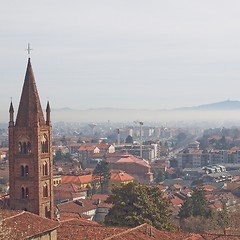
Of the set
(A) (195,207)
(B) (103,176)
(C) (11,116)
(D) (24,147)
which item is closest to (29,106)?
(C) (11,116)

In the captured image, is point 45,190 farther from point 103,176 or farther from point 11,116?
point 103,176

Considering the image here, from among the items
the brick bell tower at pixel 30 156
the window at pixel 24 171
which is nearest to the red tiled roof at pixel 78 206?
the brick bell tower at pixel 30 156

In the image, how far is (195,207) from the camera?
40.8 metres

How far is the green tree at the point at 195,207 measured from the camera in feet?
132

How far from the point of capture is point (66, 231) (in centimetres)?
2409

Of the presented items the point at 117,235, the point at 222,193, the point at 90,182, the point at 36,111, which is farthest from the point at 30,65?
the point at 90,182

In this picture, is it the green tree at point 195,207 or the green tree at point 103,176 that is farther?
the green tree at point 103,176

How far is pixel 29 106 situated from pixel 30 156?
284 cm

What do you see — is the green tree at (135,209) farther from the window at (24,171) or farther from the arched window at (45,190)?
the window at (24,171)

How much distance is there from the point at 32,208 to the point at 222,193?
3140 cm

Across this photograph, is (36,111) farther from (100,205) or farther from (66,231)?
(100,205)

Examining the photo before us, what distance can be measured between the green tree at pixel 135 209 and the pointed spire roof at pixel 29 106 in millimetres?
6171

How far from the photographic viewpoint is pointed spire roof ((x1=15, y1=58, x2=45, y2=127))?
31.4m

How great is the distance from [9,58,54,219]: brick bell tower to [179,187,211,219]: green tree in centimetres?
1218
